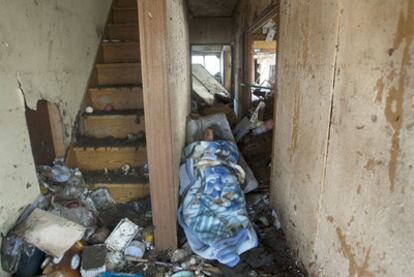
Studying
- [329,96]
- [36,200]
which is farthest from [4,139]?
[329,96]

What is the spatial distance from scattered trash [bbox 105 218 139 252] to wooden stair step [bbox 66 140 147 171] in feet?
2.11

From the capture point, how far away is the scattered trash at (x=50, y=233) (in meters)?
1.44

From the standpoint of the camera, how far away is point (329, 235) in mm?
1206

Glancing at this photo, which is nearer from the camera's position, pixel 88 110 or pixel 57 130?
pixel 57 130

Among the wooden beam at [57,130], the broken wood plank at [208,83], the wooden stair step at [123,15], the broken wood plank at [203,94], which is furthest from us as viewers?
the broken wood plank at [208,83]

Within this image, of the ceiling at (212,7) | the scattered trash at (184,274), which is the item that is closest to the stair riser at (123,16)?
the ceiling at (212,7)

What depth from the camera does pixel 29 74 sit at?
1.66 m

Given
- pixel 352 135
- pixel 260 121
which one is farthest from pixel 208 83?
pixel 352 135

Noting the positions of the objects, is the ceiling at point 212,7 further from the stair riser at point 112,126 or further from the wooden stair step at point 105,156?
the wooden stair step at point 105,156

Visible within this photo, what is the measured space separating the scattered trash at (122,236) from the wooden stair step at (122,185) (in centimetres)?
37

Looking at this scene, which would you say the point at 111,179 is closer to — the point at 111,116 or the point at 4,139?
the point at 111,116

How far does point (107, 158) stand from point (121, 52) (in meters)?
1.18

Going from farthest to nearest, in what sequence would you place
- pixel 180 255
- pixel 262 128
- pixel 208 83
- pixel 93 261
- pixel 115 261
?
pixel 208 83 → pixel 262 128 → pixel 180 255 → pixel 115 261 → pixel 93 261

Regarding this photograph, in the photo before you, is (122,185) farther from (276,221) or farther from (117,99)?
(276,221)
